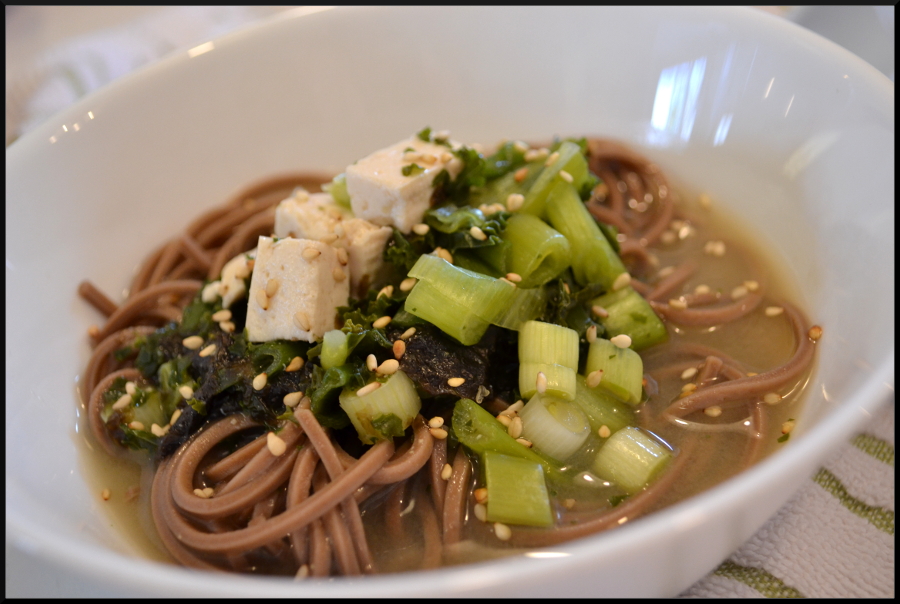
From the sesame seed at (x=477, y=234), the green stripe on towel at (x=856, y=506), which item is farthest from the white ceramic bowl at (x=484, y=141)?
the sesame seed at (x=477, y=234)

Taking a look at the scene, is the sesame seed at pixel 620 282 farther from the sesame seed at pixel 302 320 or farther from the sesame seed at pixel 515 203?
the sesame seed at pixel 302 320

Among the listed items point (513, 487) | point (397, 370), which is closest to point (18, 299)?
point (397, 370)

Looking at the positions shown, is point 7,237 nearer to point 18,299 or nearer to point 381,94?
point 18,299

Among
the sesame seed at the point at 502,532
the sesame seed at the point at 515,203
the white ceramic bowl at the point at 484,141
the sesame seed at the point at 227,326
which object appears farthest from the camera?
the sesame seed at the point at 515,203

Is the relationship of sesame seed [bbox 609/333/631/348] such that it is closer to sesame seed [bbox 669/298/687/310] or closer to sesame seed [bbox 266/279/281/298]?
sesame seed [bbox 669/298/687/310]

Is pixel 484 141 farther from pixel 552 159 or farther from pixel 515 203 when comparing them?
pixel 515 203

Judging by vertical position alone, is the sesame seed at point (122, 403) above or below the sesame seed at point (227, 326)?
below

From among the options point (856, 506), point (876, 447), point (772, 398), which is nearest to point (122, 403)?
point (772, 398)
